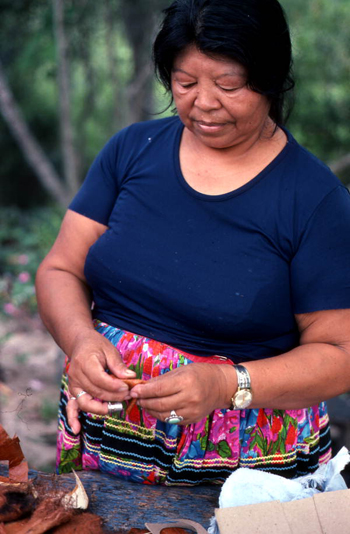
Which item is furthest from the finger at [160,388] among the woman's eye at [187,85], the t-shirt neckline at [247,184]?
the woman's eye at [187,85]

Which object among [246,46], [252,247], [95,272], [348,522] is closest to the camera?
[348,522]

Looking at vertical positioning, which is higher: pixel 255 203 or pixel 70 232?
pixel 255 203

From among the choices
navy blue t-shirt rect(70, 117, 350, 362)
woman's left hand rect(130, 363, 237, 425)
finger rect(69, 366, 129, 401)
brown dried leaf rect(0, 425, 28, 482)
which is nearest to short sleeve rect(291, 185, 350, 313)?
navy blue t-shirt rect(70, 117, 350, 362)

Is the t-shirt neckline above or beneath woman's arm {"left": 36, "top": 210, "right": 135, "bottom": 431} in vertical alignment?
above

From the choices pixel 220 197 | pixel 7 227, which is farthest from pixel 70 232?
pixel 7 227

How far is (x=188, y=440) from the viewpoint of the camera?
1641 millimetres

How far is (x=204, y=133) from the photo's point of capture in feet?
5.32

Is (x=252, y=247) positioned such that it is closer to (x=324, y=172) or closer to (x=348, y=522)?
(x=324, y=172)

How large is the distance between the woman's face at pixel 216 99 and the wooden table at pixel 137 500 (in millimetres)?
918

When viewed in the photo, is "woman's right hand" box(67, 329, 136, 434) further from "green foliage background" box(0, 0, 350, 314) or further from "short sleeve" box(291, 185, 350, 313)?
"green foliage background" box(0, 0, 350, 314)

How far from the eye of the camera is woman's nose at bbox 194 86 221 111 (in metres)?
1.53

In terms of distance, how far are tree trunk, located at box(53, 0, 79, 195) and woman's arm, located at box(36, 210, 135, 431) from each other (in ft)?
8.04

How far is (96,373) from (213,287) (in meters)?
0.36

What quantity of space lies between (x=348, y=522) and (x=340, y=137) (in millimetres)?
5463
